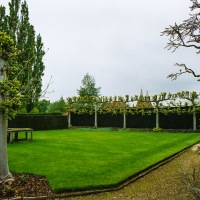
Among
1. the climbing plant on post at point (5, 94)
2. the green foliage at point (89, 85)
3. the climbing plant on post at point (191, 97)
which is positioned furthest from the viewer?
the green foliage at point (89, 85)

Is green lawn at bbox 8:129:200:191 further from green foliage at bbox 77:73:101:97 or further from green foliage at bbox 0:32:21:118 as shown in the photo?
green foliage at bbox 77:73:101:97

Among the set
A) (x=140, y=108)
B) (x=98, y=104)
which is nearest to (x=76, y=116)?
(x=98, y=104)

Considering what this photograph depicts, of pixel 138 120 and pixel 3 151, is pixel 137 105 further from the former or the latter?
pixel 3 151

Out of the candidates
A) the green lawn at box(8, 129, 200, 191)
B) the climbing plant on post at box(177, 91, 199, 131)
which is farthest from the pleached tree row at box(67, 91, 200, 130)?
the green lawn at box(8, 129, 200, 191)

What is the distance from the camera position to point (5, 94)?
765cm

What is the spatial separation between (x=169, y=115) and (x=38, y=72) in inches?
582

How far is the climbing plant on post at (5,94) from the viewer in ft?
24.0

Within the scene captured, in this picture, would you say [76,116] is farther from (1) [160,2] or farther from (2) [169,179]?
(2) [169,179]

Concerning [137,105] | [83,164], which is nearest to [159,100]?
[137,105]

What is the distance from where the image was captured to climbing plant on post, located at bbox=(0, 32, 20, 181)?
7.32 metres

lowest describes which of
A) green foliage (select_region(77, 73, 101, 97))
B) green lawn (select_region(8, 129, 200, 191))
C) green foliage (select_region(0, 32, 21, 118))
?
green lawn (select_region(8, 129, 200, 191))

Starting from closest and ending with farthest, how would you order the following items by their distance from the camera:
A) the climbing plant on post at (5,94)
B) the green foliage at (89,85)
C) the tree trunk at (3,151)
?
the tree trunk at (3,151)
the climbing plant on post at (5,94)
the green foliage at (89,85)

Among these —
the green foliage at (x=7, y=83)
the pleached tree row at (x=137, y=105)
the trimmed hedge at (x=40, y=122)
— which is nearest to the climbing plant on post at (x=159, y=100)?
the pleached tree row at (x=137, y=105)

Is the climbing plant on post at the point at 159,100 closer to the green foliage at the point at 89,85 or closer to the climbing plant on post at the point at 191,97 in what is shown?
the climbing plant on post at the point at 191,97
